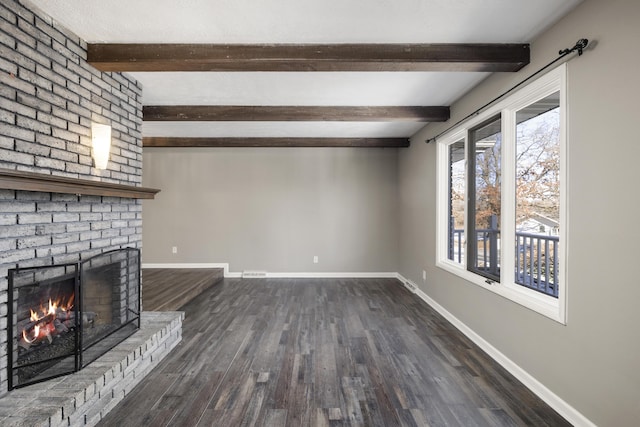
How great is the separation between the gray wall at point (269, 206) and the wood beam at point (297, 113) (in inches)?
80.9

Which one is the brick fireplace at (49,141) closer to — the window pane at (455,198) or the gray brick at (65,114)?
the gray brick at (65,114)

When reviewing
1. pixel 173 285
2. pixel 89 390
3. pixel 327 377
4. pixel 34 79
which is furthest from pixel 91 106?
pixel 173 285

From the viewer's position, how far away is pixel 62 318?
2.13 m

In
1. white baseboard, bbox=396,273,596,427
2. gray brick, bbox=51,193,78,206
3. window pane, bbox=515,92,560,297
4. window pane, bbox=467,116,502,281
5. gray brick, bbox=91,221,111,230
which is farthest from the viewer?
window pane, bbox=467,116,502,281

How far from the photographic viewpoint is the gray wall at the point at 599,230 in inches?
61.9

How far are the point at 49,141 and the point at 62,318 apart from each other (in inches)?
47.1

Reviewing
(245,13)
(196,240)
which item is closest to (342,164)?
(196,240)

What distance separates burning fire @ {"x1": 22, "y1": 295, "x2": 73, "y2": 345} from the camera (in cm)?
194

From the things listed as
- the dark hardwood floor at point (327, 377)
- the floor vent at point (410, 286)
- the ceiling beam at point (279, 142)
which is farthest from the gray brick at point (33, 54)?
the floor vent at point (410, 286)

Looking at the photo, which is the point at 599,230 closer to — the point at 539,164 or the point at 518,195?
the point at 518,195

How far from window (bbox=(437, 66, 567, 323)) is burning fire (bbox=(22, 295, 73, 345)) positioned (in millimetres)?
3327

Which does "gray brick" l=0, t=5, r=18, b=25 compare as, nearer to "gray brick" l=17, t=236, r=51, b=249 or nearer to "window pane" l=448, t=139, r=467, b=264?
"gray brick" l=17, t=236, r=51, b=249

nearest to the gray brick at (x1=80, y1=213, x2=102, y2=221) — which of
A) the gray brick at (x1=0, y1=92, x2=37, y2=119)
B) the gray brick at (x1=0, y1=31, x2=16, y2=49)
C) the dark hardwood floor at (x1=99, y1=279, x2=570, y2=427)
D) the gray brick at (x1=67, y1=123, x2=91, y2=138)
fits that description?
the gray brick at (x1=67, y1=123, x2=91, y2=138)

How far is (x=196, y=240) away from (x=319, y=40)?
4.67m
